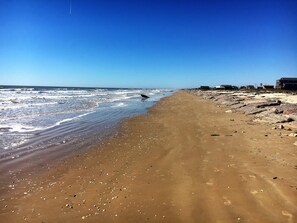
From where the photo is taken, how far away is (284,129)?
12.9 m

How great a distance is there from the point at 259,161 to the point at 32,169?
647 cm

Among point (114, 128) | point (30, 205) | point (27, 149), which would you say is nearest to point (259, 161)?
point (30, 205)

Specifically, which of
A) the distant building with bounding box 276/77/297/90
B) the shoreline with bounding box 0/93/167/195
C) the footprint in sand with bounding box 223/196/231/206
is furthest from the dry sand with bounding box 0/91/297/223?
the distant building with bounding box 276/77/297/90

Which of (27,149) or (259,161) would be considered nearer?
(259,161)

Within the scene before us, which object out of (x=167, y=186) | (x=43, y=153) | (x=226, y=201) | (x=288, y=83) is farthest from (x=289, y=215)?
(x=288, y=83)

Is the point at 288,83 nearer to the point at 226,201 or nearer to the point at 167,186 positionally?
the point at 167,186

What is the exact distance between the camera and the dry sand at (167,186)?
200 inches

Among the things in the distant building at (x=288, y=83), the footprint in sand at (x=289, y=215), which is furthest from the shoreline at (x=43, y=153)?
the distant building at (x=288, y=83)

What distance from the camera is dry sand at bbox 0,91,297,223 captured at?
5.07 meters

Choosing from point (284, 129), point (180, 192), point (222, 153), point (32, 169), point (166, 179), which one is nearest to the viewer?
point (180, 192)

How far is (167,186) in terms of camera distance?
640 centimetres

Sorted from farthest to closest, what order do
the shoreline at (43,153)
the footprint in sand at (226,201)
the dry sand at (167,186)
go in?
the shoreline at (43,153), the footprint in sand at (226,201), the dry sand at (167,186)

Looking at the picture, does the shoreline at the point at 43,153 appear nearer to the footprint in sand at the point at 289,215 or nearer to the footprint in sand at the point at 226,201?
the footprint in sand at the point at 226,201

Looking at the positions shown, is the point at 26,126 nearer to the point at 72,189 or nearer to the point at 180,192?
the point at 72,189
